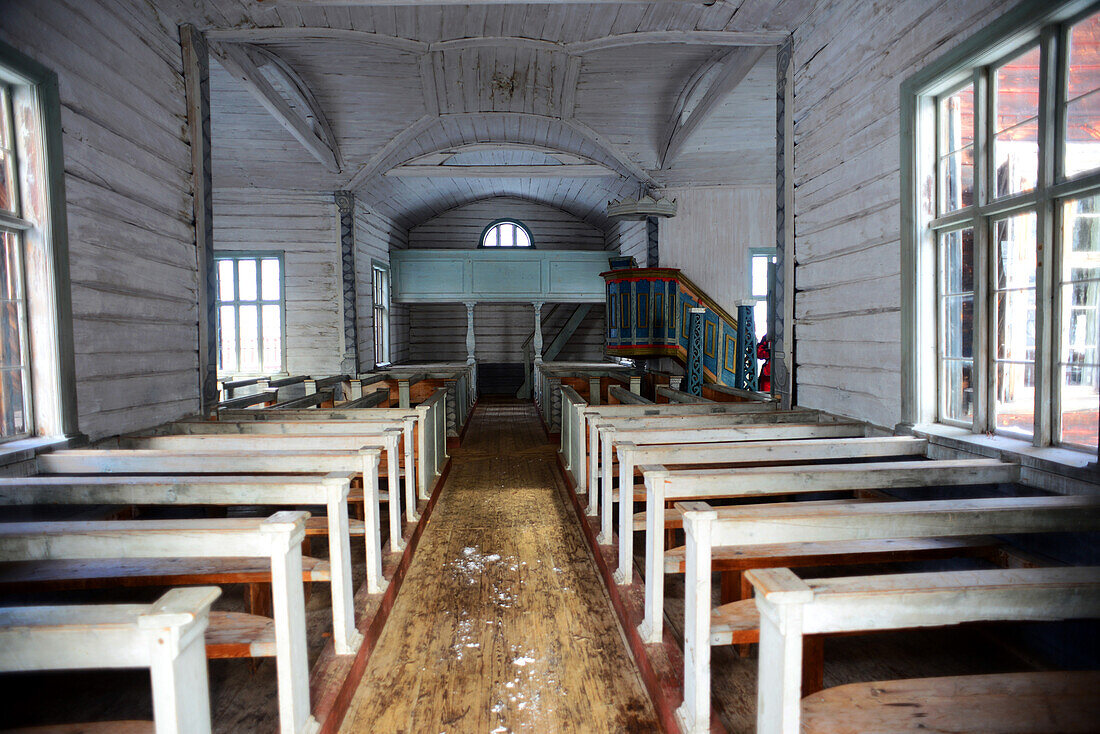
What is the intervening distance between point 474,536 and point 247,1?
3.88 m

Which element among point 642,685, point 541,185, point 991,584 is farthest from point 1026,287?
point 541,185

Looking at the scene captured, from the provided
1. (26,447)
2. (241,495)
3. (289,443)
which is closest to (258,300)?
(26,447)

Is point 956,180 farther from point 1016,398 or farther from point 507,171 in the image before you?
point 507,171

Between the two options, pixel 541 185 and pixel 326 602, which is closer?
pixel 326 602

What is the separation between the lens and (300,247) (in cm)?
873

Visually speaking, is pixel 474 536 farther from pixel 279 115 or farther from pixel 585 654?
pixel 279 115

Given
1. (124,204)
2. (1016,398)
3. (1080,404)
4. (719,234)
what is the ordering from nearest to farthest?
1. (1080,404)
2. (1016,398)
3. (124,204)
4. (719,234)

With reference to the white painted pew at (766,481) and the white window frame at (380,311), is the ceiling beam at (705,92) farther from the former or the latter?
the white window frame at (380,311)

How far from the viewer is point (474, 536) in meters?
3.82

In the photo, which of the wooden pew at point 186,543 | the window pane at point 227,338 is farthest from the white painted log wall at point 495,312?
the wooden pew at point 186,543

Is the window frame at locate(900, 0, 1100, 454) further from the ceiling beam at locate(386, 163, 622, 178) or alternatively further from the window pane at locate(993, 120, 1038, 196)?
the ceiling beam at locate(386, 163, 622, 178)

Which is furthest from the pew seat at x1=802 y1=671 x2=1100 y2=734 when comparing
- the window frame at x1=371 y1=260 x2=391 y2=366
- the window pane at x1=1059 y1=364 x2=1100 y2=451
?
the window frame at x1=371 y1=260 x2=391 y2=366

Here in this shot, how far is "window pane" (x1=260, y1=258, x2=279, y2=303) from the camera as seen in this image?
881 centimetres

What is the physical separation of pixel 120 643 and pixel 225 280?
8.76 m
